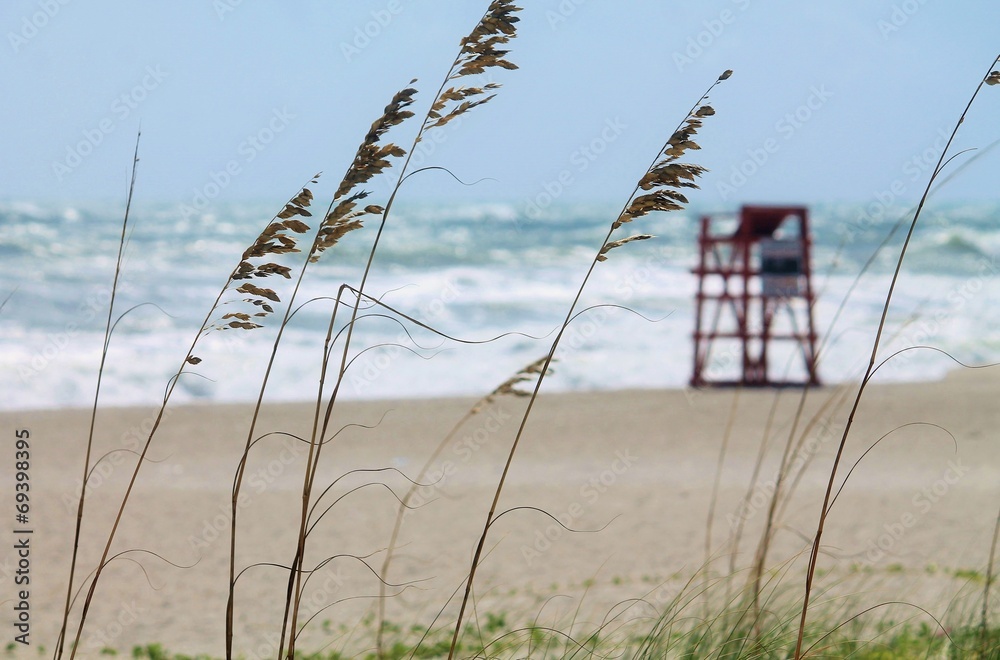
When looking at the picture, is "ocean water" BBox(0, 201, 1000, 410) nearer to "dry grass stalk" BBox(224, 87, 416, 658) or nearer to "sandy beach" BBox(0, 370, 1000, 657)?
"dry grass stalk" BBox(224, 87, 416, 658)

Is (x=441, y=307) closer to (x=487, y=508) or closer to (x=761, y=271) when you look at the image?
(x=761, y=271)

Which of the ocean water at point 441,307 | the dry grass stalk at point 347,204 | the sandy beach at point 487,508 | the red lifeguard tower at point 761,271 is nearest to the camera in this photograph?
the dry grass stalk at point 347,204

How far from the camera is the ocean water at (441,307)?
12977 millimetres

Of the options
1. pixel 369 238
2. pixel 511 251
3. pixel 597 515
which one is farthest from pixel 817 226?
pixel 597 515

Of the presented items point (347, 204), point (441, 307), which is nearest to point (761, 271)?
point (441, 307)

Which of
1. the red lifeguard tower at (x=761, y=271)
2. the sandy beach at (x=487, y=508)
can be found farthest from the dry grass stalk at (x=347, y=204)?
the red lifeguard tower at (x=761, y=271)

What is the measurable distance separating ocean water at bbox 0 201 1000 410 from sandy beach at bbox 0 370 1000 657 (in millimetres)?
1078

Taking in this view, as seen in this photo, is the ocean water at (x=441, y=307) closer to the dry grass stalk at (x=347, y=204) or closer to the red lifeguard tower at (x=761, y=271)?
the dry grass stalk at (x=347, y=204)

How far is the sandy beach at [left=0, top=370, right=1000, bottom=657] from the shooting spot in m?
4.85

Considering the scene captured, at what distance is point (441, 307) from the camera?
20391 mm

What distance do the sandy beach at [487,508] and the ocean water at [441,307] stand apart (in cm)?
108

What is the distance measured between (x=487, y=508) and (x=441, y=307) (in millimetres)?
13219

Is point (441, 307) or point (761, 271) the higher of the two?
point (761, 271)

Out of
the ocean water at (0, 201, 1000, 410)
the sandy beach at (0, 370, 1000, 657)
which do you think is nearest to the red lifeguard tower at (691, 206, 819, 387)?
the ocean water at (0, 201, 1000, 410)
